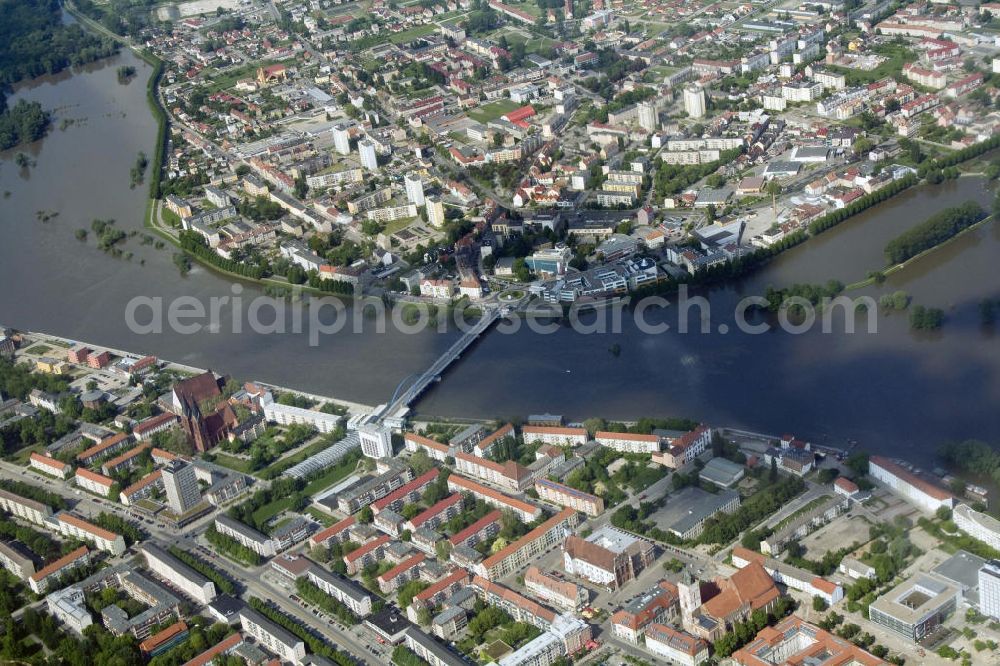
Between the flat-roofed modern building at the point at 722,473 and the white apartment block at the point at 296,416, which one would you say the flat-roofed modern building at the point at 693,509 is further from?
the white apartment block at the point at 296,416

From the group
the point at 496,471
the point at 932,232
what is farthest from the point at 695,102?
the point at 496,471

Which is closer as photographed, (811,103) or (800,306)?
(800,306)

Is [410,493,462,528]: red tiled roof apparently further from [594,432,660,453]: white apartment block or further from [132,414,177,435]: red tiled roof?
[132,414,177,435]: red tiled roof

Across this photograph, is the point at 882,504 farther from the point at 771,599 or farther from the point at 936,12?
the point at 936,12

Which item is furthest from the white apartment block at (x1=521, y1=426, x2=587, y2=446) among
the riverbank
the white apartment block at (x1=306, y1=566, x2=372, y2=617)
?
the riverbank

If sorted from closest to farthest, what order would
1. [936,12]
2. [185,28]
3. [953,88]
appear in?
[953,88] < [936,12] < [185,28]

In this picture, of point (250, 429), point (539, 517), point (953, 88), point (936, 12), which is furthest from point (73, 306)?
point (936, 12)

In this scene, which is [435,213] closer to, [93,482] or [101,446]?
[101,446]
